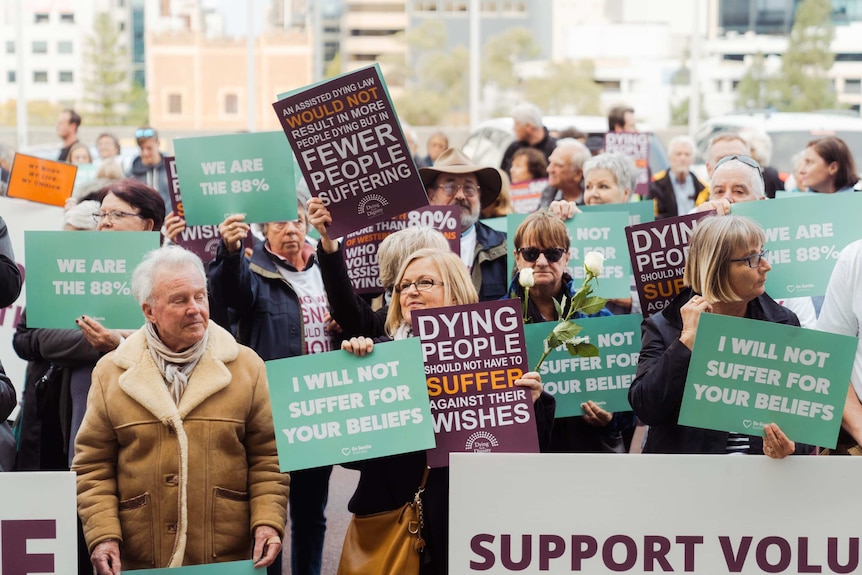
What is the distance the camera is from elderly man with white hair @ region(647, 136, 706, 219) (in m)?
11.0

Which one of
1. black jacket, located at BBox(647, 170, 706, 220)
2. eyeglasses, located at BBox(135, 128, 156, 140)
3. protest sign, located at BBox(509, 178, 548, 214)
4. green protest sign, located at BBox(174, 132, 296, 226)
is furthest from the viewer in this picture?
eyeglasses, located at BBox(135, 128, 156, 140)

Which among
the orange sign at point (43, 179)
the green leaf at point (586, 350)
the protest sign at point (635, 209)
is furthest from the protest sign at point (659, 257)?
the orange sign at point (43, 179)

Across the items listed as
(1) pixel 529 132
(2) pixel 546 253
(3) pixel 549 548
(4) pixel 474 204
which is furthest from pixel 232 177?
(1) pixel 529 132

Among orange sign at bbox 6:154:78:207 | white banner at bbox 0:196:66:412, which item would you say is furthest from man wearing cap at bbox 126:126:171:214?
white banner at bbox 0:196:66:412

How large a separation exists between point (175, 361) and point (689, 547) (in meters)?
1.60

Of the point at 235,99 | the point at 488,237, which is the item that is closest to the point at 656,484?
the point at 488,237

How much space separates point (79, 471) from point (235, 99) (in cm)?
11096

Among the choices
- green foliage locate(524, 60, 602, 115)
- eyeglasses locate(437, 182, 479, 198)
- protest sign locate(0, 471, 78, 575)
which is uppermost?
green foliage locate(524, 60, 602, 115)

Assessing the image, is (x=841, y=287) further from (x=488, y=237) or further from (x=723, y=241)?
(x=488, y=237)

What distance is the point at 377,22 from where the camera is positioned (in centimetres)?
13825

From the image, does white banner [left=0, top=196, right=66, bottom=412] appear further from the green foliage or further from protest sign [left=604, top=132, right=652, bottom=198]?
the green foliage

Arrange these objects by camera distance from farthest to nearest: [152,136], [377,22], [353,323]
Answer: [377,22] → [152,136] → [353,323]

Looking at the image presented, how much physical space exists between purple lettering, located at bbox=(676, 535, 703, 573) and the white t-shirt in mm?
803

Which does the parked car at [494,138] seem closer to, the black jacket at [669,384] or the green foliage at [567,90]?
the black jacket at [669,384]
